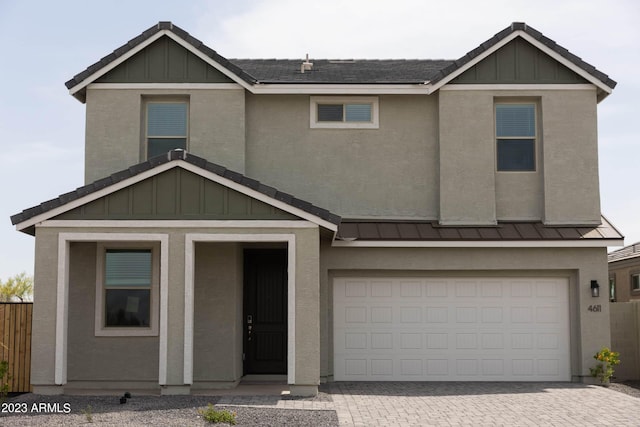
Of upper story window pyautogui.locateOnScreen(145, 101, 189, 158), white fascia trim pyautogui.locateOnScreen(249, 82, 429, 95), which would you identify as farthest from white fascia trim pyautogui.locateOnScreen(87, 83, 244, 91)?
white fascia trim pyautogui.locateOnScreen(249, 82, 429, 95)

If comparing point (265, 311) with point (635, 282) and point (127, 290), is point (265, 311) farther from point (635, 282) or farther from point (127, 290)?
point (635, 282)

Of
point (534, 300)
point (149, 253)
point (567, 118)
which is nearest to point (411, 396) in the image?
point (534, 300)

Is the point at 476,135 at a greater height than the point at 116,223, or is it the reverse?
the point at 476,135

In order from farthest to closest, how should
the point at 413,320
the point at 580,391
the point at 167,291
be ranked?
the point at 413,320 → the point at 580,391 → the point at 167,291

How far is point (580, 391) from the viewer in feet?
47.3

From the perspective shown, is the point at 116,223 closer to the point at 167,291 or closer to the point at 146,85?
the point at 167,291

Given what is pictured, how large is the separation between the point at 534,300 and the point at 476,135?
3.54 metres

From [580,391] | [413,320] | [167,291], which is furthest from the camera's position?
[413,320]

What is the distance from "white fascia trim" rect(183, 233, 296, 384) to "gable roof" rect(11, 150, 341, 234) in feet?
1.82

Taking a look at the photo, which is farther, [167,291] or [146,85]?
Answer: [146,85]

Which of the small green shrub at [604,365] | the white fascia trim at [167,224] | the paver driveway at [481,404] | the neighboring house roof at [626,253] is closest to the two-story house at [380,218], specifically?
the small green shrub at [604,365]

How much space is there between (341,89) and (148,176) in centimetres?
481

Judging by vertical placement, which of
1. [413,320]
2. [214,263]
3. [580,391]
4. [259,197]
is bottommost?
[580,391]

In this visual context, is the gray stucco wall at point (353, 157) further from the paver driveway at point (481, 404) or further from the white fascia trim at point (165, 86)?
the paver driveway at point (481, 404)
